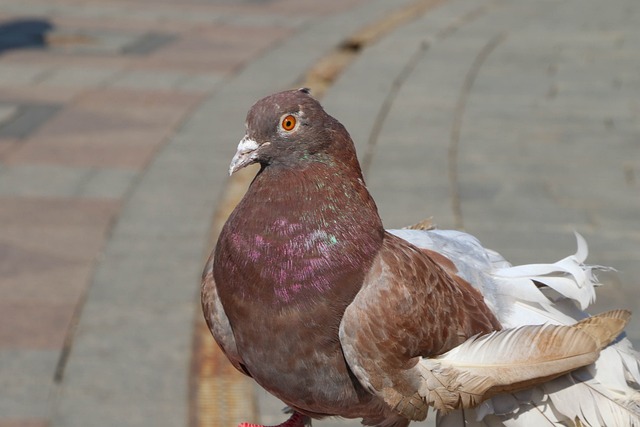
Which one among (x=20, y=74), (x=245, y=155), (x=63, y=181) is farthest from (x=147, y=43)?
(x=245, y=155)

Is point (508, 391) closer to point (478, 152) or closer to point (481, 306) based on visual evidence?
point (481, 306)

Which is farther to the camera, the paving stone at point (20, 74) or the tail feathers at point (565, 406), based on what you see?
the paving stone at point (20, 74)

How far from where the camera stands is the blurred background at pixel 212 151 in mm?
5707

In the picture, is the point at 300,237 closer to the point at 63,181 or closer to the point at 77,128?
the point at 63,181

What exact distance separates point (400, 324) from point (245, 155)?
2.33ft

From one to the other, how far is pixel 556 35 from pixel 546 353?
936cm

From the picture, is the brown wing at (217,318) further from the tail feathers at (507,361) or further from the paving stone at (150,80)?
the paving stone at (150,80)

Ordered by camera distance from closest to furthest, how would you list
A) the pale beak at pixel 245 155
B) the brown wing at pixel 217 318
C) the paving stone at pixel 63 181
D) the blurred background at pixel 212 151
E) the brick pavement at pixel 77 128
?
the pale beak at pixel 245 155, the brown wing at pixel 217 318, the blurred background at pixel 212 151, the brick pavement at pixel 77 128, the paving stone at pixel 63 181

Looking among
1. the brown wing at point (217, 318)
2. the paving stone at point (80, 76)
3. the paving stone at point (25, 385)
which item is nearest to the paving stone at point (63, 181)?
the paving stone at point (25, 385)

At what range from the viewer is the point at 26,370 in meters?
5.59

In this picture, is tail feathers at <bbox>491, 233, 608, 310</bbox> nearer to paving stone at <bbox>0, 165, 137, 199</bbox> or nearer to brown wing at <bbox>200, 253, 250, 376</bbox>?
brown wing at <bbox>200, 253, 250, 376</bbox>

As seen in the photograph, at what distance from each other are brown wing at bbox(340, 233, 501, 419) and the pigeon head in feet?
1.39

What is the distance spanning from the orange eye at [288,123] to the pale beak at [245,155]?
10cm

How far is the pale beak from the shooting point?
3.08 metres
